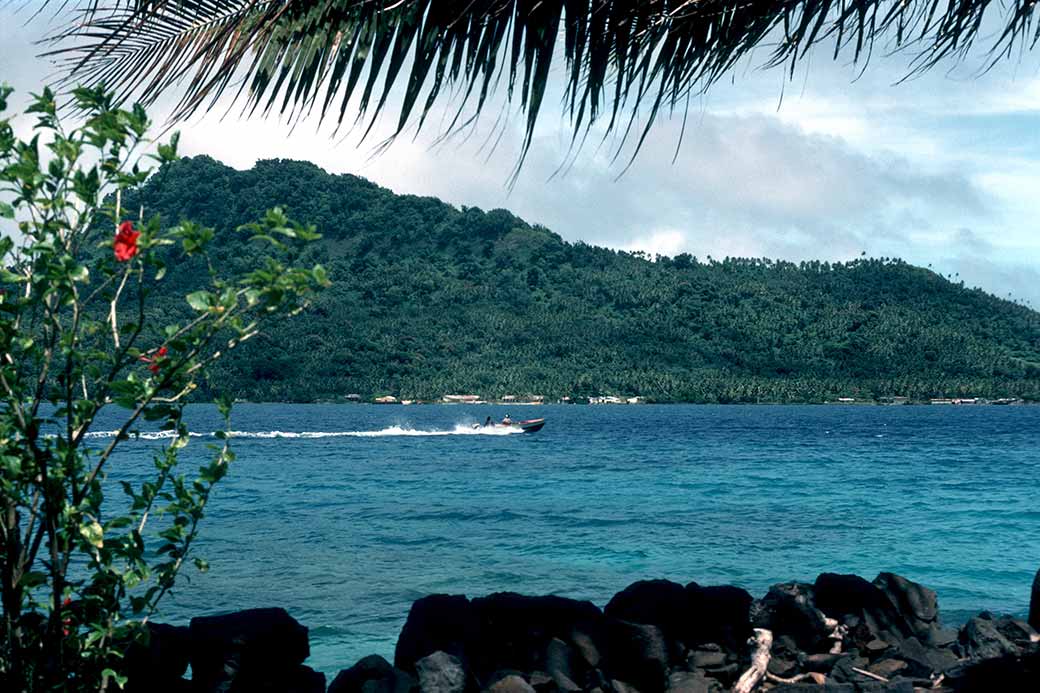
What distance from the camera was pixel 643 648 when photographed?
5941 mm

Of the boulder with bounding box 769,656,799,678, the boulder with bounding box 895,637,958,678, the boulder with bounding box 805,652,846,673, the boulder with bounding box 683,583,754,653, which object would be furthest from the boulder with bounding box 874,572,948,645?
the boulder with bounding box 683,583,754,653

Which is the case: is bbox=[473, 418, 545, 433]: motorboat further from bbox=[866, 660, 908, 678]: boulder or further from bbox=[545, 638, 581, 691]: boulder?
bbox=[545, 638, 581, 691]: boulder

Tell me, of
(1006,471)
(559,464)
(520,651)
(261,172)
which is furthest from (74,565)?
(261,172)

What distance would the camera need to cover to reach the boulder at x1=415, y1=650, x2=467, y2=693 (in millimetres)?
5125

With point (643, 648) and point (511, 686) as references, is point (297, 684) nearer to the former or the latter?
point (511, 686)

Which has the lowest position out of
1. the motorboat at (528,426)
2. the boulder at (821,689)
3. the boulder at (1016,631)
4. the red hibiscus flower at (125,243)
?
the motorboat at (528,426)

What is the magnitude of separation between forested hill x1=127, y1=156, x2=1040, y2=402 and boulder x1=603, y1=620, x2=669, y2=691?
313 ft

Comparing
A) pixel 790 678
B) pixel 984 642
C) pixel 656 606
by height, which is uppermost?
pixel 656 606

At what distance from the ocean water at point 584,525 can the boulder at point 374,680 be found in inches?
37.3

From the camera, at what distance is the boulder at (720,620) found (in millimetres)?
6352

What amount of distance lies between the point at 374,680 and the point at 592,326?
115210 millimetres

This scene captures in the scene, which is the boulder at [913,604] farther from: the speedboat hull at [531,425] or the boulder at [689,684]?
the speedboat hull at [531,425]

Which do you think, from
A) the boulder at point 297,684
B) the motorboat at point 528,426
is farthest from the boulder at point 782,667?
the motorboat at point 528,426

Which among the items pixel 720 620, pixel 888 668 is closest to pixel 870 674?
pixel 888 668
